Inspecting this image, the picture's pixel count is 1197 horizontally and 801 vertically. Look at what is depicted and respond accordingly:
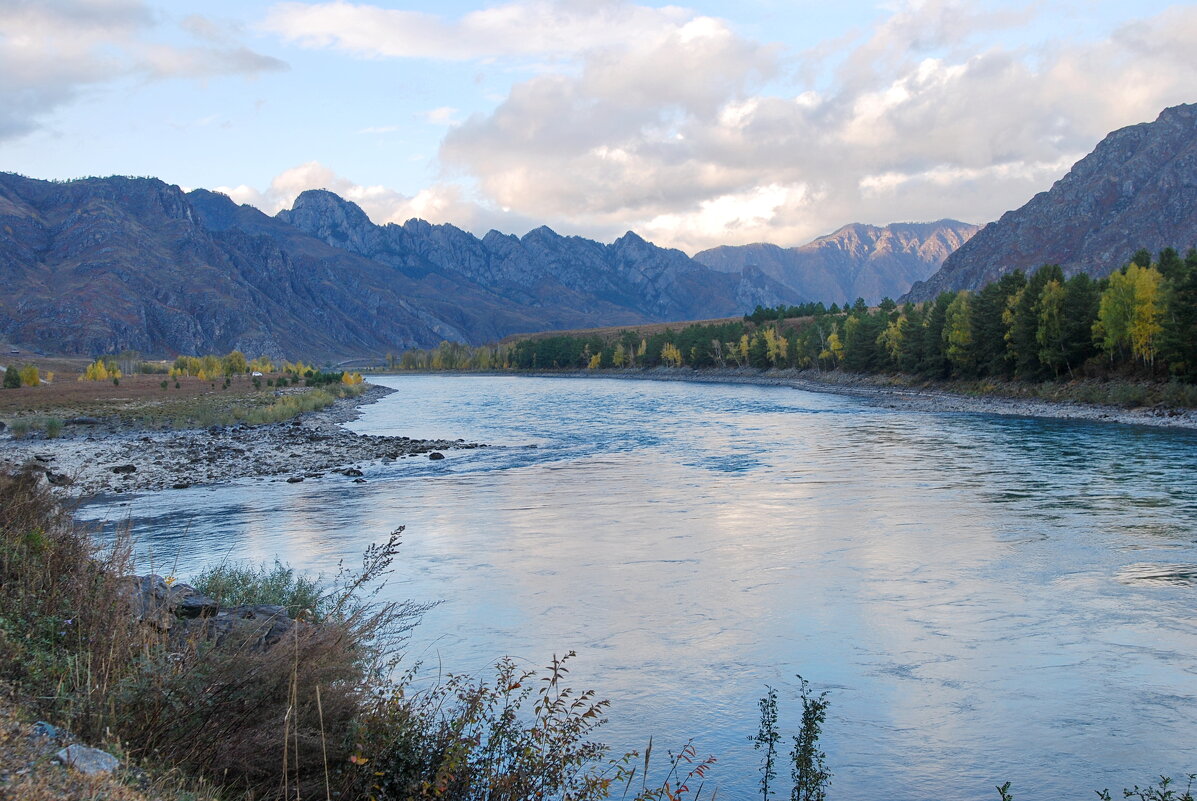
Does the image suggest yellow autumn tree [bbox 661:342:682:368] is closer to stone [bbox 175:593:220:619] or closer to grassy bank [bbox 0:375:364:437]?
grassy bank [bbox 0:375:364:437]

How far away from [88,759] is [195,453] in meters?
41.7

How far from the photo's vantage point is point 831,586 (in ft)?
59.8

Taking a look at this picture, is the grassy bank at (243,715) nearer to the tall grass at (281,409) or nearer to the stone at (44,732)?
the stone at (44,732)

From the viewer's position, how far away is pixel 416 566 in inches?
802

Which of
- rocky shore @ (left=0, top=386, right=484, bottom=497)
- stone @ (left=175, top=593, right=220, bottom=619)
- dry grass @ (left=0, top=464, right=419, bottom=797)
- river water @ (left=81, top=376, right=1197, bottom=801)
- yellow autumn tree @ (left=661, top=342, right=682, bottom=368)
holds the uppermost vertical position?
yellow autumn tree @ (left=661, top=342, right=682, bottom=368)

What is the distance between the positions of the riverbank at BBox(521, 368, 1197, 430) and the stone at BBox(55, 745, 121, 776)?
5659 cm

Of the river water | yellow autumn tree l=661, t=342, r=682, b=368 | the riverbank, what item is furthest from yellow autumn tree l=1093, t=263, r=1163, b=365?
yellow autumn tree l=661, t=342, r=682, b=368

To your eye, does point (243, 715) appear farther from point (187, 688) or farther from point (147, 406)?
point (147, 406)

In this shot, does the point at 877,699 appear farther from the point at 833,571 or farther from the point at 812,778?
the point at 833,571

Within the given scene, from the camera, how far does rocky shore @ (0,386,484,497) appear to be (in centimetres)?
3503

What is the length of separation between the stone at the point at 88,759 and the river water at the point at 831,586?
18.8 feet

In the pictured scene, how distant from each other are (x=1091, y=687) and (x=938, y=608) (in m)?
4.07

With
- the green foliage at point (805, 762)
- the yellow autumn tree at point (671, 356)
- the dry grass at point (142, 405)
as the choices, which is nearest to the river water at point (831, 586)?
the green foliage at point (805, 762)

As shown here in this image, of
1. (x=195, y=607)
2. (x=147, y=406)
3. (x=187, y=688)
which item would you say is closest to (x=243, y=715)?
(x=187, y=688)
